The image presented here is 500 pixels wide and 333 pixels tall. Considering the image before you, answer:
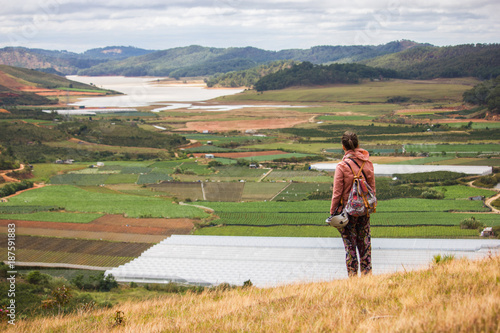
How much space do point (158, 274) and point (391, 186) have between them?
81.5ft

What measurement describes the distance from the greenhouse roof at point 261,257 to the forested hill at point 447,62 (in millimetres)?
110553

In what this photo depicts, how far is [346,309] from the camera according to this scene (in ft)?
19.2

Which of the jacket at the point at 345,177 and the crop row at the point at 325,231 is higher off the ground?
the jacket at the point at 345,177

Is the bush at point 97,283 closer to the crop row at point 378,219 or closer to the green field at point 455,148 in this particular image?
the crop row at point 378,219

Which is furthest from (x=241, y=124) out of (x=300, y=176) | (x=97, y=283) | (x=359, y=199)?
(x=359, y=199)

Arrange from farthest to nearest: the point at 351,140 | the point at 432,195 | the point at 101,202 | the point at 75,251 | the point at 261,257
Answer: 1. the point at 101,202
2. the point at 432,195
3. the point at 75,251
4. the point at 261,257
5. the point at 351,140

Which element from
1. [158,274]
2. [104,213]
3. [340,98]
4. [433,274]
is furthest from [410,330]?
[340,98]

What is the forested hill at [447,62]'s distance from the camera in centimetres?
12712

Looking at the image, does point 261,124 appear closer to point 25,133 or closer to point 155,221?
point 25,133

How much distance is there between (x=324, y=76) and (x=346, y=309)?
435 ft

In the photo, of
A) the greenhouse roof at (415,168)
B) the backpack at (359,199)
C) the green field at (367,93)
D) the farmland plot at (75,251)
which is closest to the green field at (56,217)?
the farmland plot at (75,251)

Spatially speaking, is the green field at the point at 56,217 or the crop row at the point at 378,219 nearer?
Result: the crop row at the point at 378,219

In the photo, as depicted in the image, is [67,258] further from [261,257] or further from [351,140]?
[351,140]

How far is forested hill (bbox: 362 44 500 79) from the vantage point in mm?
127125
